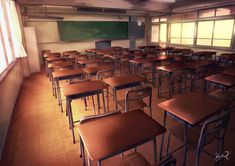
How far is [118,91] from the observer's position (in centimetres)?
420

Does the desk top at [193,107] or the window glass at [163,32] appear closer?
the desk top at [193,107]

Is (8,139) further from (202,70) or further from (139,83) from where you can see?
(202,70)

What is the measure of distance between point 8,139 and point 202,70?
4.05 meters

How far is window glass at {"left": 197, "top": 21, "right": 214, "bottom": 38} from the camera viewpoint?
7129 mm

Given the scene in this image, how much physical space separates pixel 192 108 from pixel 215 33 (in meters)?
6.97

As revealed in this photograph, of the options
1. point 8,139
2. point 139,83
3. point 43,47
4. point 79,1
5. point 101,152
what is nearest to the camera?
point 101,152

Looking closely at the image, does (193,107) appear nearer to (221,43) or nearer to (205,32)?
(221,43)

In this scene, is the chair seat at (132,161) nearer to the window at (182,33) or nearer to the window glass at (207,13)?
the window glass at (207,13)

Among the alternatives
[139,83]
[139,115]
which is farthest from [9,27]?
[139,115]

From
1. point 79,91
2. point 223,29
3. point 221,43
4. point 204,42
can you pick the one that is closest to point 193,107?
point 79,91

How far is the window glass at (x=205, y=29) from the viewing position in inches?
281

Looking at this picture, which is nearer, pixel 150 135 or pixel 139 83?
pixel 150 135

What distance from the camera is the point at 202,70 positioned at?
368cm

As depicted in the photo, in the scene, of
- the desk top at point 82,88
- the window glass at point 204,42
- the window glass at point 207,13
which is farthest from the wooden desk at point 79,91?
the window glass at point 207,13
